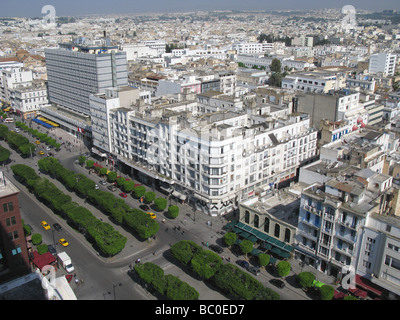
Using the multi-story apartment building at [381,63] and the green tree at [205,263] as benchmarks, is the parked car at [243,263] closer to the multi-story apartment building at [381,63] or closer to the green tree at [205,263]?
the green tree at [205,263]

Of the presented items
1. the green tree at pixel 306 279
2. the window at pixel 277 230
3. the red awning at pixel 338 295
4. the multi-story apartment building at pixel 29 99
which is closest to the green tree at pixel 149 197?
the window at pixel 277 230

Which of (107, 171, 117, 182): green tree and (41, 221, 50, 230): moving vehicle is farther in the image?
(107, 171, 117, 182): green tree

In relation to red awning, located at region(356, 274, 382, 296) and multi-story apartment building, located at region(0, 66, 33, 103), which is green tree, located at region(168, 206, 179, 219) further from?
multi-story apartment building, located at region(0, 66, 33, 103)

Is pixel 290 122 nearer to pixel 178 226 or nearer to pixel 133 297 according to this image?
pixel 178 226

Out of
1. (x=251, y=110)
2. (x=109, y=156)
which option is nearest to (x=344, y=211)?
(x=251, y=110)

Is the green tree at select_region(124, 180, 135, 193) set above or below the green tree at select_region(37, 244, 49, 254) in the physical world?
above

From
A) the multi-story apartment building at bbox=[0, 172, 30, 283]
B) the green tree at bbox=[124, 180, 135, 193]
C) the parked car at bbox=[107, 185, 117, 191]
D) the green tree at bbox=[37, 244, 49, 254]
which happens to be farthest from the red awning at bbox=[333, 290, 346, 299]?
the parked car at bbox=[107, 185, 117, 191]

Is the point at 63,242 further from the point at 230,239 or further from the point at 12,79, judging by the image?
the point at 12,79
